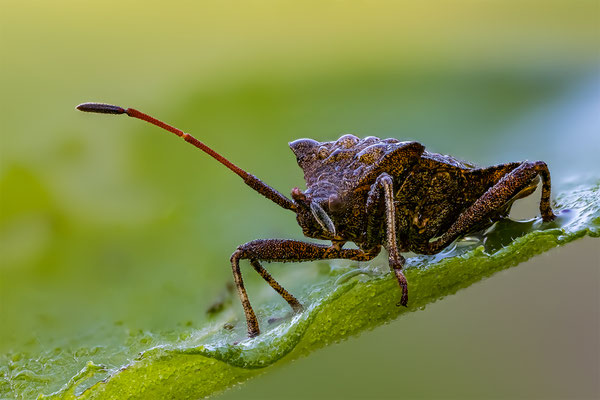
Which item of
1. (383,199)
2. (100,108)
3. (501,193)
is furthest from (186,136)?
(501,193)

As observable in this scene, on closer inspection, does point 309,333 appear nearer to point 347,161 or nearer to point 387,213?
point 387,213

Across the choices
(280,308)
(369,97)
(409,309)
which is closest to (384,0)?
(369,97)

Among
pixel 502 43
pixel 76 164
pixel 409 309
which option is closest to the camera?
pixel 409 309

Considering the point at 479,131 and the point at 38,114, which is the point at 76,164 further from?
the point at 479,131

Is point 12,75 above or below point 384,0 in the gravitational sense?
below

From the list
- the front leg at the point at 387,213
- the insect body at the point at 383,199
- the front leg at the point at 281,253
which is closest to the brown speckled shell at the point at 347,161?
the insect body at the point at 383,199

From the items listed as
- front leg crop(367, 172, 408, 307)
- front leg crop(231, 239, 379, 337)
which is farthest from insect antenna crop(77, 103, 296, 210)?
front leg crop(367, 172, 408, 307)
